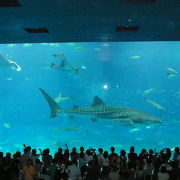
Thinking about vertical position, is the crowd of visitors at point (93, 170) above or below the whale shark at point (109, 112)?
below

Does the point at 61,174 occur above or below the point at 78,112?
below

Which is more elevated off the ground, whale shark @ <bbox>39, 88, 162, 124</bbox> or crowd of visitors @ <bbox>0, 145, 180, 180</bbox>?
whale shark @ <bbox>39, 88, 162, 124</bbox>

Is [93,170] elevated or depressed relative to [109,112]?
depressed

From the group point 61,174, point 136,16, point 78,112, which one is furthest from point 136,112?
point 61,174

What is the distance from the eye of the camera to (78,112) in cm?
1261

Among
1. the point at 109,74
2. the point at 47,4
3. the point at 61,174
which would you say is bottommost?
the point at 61,174

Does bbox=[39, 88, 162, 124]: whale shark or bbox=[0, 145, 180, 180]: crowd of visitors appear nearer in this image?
bbox=[0, 145, 180, 180]: crowd of visitors

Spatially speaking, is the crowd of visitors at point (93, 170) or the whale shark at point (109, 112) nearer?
the crowd of visitors at point (93, 170)

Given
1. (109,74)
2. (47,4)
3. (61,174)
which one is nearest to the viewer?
(61,174)

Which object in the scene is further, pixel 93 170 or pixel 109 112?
pixel 109 112

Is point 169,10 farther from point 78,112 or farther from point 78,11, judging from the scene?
point 78,112

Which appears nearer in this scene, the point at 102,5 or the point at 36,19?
the point at 102,5

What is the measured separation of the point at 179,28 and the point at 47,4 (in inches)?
166

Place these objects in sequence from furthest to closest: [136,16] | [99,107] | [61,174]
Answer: [99,107], [136,16], [61,174]
